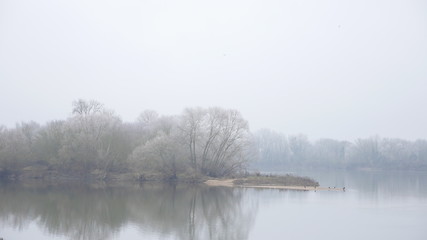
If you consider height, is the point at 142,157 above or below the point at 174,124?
below

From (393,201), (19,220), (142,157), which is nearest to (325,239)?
(19,220)

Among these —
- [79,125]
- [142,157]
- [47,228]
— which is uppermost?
[79,125]

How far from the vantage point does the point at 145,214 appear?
26812 mm

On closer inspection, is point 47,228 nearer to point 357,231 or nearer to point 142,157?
point 357,231

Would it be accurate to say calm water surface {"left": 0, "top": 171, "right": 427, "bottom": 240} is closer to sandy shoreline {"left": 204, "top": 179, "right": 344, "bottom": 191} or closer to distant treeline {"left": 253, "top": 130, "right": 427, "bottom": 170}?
sandy shoreline {"left": 204, "top": 179, "right": 344, "bottom": 191}

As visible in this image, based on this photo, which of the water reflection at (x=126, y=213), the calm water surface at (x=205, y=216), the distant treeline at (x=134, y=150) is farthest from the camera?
the distant treeline at (x=134, y=150)

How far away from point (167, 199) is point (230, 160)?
2321 cm

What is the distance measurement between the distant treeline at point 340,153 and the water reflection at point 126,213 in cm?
7725

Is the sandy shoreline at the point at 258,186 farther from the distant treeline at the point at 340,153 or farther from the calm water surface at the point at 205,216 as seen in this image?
the distant treeline at the point at 340,153

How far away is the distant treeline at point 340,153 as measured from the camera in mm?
108312

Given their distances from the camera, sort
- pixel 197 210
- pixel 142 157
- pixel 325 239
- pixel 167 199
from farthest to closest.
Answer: pixel 142 157 < pixel 167 199 < pixel 197 210 < pixel 325 239

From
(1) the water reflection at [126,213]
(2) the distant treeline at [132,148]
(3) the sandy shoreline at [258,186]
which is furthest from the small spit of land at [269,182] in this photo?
(1) the water reflection at [126,213]

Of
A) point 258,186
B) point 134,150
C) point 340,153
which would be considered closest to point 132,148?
point 134,150

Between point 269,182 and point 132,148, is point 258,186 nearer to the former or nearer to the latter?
point 269,182
